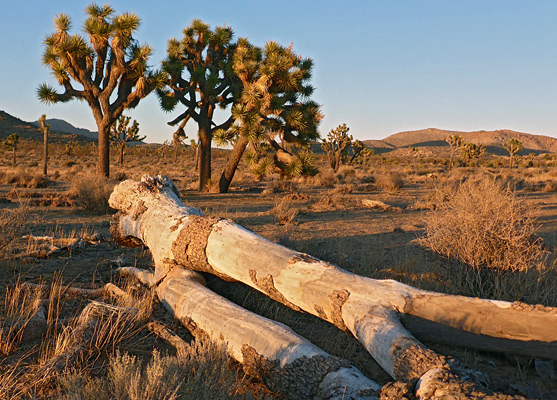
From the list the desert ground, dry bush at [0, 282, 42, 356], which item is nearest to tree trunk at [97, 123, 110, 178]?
the desert ground

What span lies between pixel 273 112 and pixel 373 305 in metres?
13.9

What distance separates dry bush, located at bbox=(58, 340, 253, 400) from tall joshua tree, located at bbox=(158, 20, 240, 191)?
15.5 m

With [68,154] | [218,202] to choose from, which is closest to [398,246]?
[218,202]

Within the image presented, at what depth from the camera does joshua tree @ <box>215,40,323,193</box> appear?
53.5 feet

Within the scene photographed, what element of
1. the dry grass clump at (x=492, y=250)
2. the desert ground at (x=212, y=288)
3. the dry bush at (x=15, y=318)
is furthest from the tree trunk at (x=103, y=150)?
the dry grass clump at (x=492, y=250)

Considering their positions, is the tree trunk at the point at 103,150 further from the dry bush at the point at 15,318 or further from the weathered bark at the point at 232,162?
the dry bush at the point at 15,318

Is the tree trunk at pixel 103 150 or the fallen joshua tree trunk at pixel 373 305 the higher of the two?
the tree trunk at pixel 103 150

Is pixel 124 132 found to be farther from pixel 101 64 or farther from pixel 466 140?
pixel 466 140

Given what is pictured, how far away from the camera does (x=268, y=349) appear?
3312 millimetres

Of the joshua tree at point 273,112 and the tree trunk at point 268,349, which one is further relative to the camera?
the joshua tree at point 273,112

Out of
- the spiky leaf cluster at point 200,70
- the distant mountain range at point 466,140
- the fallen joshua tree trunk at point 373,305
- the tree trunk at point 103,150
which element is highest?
the distant mountain range at point 466,140

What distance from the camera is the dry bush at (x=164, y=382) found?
2.40 metres

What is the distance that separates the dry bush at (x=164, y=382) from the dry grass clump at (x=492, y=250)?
3188mm

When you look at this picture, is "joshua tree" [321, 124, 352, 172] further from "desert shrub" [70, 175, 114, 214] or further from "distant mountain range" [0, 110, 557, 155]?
"distant mountain range" [0, 110, 557, 155]
